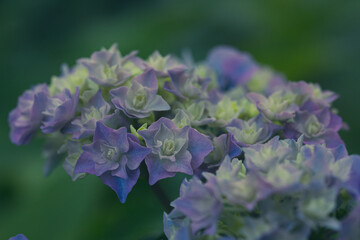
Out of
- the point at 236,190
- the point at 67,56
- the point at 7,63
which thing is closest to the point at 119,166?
the point at 236,190

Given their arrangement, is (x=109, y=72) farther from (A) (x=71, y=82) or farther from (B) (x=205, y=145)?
(B) (x=205, y=145)

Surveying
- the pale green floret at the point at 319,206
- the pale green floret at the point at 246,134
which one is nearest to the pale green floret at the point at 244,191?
the pale green floret at the point at 319,206

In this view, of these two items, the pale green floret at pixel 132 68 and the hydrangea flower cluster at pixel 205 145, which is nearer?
the hydrangea flower cluster at pixel 205 145

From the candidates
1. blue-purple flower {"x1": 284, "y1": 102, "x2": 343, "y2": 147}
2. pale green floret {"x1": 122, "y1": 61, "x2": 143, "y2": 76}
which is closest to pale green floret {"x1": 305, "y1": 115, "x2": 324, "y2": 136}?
blue-purple flower {"x1": 284, "y1": 102, "x2": 343, "y2": 147}

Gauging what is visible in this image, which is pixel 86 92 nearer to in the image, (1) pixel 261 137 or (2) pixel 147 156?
(2) pixel 147 156

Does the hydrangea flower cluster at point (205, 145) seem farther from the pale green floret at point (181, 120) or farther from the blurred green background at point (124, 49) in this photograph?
the blurred green background at point (124, 49)

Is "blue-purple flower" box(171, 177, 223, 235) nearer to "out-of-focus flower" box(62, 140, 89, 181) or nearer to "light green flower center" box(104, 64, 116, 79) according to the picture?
"out-of-focus flower" box(62, 140, 89, 181)
